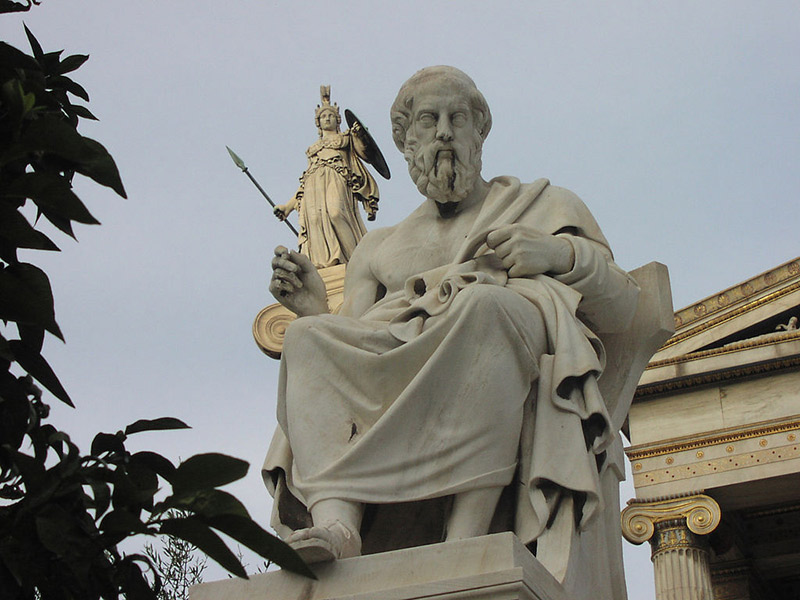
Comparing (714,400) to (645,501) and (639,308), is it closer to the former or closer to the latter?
(645,501)

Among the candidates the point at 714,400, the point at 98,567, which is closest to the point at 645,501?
the point at 714,400

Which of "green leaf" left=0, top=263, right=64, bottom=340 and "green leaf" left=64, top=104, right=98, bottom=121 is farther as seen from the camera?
"green leaf" left=64, top=104, right=98, bottom=121

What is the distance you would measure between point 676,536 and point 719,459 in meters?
1.12

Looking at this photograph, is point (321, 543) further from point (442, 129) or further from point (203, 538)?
point (203, 538)

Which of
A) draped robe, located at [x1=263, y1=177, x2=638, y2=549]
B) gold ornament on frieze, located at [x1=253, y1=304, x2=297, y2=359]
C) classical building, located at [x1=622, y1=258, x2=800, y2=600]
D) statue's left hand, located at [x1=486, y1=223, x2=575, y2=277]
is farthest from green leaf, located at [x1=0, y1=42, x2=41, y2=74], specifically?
classical building, located at [x1=622, y1=258, x2=800, y2=600]

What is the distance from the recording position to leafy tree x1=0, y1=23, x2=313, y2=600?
251 cm

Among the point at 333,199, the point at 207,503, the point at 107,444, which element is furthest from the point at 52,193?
the point at 333,199

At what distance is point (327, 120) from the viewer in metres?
17.8

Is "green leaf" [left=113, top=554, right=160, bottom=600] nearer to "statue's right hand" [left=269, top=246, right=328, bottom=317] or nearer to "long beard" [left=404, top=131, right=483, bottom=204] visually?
"statue's right hand" [left=269, top=246, right=328, bottom=317]

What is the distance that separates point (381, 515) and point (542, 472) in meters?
0.57

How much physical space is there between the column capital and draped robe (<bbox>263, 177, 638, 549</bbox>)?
44.1ft

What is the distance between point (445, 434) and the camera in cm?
471

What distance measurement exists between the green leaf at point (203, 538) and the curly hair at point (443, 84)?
10.5 ft

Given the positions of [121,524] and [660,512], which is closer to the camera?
[121,524]
